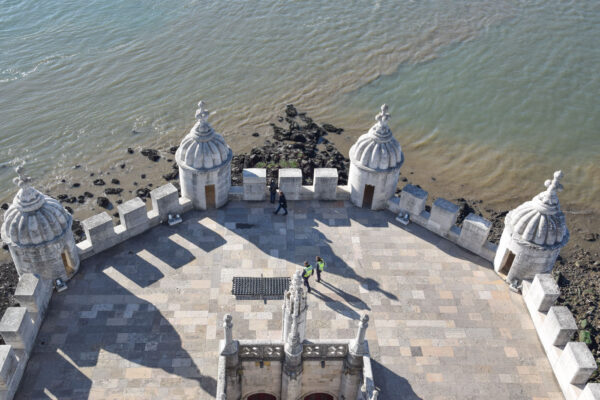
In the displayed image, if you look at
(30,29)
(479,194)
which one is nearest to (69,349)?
(479,194)

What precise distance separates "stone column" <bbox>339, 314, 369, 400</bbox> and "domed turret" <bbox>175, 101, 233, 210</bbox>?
9.95 meters

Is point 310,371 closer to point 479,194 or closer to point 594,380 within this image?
point 594,380

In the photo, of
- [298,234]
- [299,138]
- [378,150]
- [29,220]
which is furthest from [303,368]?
[299,138]

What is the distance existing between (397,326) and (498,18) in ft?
150

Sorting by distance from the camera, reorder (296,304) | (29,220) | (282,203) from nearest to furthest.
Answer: (296,304) → (29,220) → (282,203)

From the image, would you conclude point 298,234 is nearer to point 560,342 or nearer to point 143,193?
point 560,342

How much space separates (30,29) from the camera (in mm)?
52000

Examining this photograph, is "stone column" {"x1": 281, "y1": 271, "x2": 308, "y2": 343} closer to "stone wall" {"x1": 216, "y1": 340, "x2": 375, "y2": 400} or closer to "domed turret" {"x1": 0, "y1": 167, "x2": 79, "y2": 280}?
"stone wall" {"x1": 216, "y1": 340, "x2": 375, "y2": 400}

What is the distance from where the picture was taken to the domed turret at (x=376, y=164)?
81.6 ft

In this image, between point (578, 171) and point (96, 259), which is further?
point (578, 171)

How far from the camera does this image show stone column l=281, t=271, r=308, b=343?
17.0m

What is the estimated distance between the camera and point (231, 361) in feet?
62.9

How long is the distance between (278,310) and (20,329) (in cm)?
911

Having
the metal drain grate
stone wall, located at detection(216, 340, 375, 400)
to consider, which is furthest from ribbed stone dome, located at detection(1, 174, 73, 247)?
stone wall, located at detection(216, 340, 375, 400)
